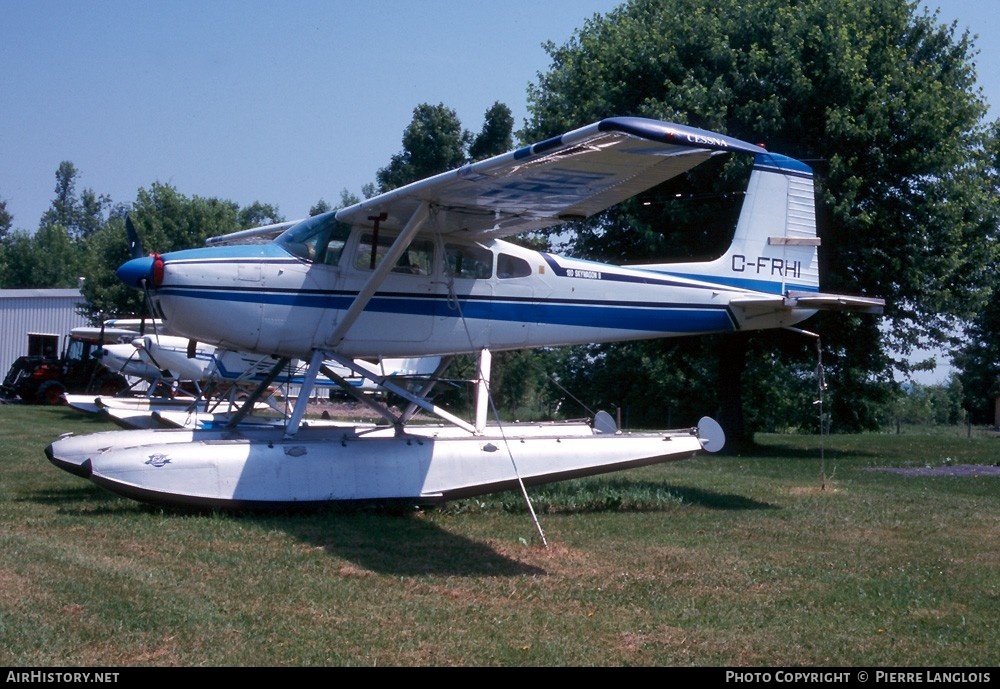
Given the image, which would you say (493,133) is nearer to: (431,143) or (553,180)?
(431,143)

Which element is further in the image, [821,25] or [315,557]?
[821,25]

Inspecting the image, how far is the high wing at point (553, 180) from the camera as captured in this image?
7.54 metres

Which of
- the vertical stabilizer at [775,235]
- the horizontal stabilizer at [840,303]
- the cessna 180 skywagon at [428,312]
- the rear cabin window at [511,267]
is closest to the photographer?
the cessna 180 skywagon at [428,312]

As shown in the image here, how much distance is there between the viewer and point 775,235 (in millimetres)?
13266

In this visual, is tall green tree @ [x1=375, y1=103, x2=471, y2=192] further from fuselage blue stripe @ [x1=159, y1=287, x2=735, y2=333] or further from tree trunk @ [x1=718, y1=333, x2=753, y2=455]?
fuselage blue stripe @ [x1=159, y1=287, x2=735, y2=333]

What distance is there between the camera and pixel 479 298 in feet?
37.4

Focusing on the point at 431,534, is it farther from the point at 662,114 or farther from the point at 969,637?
the point at 662,114

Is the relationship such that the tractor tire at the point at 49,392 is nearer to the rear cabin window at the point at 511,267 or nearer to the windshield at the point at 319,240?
the windshield at the point at 319,240

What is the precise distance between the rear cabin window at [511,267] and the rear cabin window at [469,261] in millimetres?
118

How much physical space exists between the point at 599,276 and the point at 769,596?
5811mm

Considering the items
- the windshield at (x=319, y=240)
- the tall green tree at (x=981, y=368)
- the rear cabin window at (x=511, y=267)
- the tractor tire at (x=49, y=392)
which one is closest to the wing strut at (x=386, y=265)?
the windshield at (x=319, y=240)

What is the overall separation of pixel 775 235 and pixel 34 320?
128ft

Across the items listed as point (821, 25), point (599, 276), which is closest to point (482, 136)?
point (821, 25)

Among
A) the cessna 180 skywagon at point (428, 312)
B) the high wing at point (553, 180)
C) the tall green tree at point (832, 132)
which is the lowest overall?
the cessna 180 skywagon at point (428, 312)
